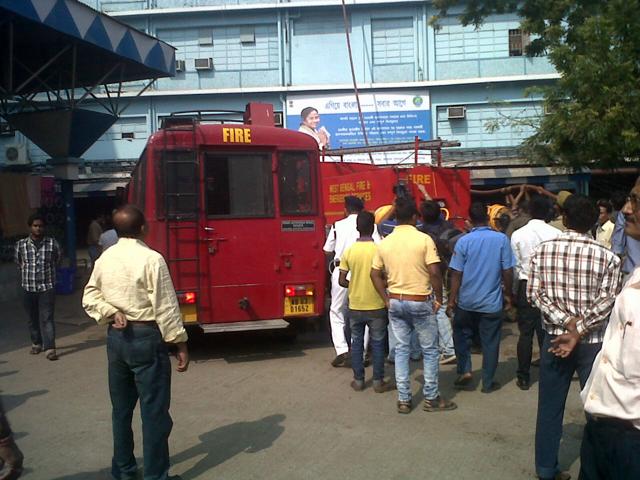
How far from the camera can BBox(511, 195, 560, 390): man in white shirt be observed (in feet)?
22.9

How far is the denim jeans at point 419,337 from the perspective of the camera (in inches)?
240

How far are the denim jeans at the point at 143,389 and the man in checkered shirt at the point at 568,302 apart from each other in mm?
2465

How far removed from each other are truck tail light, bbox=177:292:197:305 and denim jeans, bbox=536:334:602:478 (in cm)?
478

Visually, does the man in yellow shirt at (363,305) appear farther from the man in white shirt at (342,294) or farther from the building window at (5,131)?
the building window at (5,131)

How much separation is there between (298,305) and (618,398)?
20.5 ft

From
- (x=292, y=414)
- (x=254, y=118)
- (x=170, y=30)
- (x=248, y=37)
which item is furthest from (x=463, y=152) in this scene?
(x=292, y=414)

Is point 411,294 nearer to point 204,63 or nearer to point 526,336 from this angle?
point 526,336

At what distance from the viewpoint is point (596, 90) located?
10664 millimetres

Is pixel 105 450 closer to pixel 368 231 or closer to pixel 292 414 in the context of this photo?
pixel 292 414

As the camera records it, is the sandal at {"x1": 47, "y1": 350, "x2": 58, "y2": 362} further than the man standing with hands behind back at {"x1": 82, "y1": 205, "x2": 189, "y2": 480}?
Yes

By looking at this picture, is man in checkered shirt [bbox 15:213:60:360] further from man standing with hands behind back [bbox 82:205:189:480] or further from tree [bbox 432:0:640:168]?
tree [bbox 432:0:640:168]

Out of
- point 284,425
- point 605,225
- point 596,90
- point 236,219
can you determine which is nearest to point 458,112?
point 596,90

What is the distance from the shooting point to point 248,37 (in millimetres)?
24609

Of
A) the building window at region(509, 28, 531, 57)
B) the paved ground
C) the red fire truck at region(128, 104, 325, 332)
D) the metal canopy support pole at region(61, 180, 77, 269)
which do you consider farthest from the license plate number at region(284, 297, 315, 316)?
the building window at region(509, 28, 531, 57)
